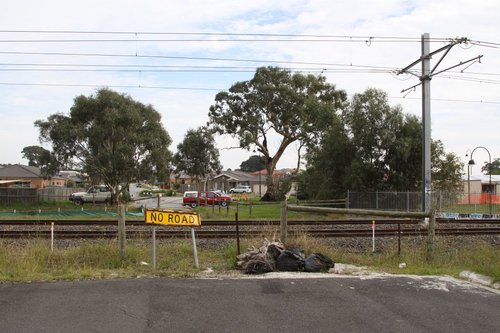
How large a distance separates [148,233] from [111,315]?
10.8 m

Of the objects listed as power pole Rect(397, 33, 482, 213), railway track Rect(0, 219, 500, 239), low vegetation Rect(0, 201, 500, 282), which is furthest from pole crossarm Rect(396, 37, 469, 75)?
low vegetation Rect(0, 201, 500, 282)

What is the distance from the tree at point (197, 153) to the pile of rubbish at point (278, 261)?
205 ft

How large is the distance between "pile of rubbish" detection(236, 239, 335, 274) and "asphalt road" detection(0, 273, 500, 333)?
0.78m

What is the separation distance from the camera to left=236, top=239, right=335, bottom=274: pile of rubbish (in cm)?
925

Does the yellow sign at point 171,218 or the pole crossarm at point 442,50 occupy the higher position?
the pole crossarm at point 442,50

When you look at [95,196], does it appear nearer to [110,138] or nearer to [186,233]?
[110,138]

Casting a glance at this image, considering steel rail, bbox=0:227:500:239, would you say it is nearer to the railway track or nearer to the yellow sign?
the railway track

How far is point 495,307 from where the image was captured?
Result: 22.5 ft

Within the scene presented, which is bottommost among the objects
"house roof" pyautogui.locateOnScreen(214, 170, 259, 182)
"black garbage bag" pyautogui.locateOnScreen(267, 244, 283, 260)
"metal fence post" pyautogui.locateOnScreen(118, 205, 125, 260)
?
"black garbage bag" pyautogui.locateOnScreen(267, 244, 283, 260)

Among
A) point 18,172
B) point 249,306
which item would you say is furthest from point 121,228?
point 18,172

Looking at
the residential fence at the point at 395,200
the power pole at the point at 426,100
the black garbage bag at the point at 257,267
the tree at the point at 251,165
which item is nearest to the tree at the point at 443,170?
the residential fence at the point at 395,200

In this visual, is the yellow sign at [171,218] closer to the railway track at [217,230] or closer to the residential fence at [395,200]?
the railway track at [217,230]

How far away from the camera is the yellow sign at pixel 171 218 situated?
9.18 m

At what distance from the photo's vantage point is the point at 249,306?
666 centimetres
